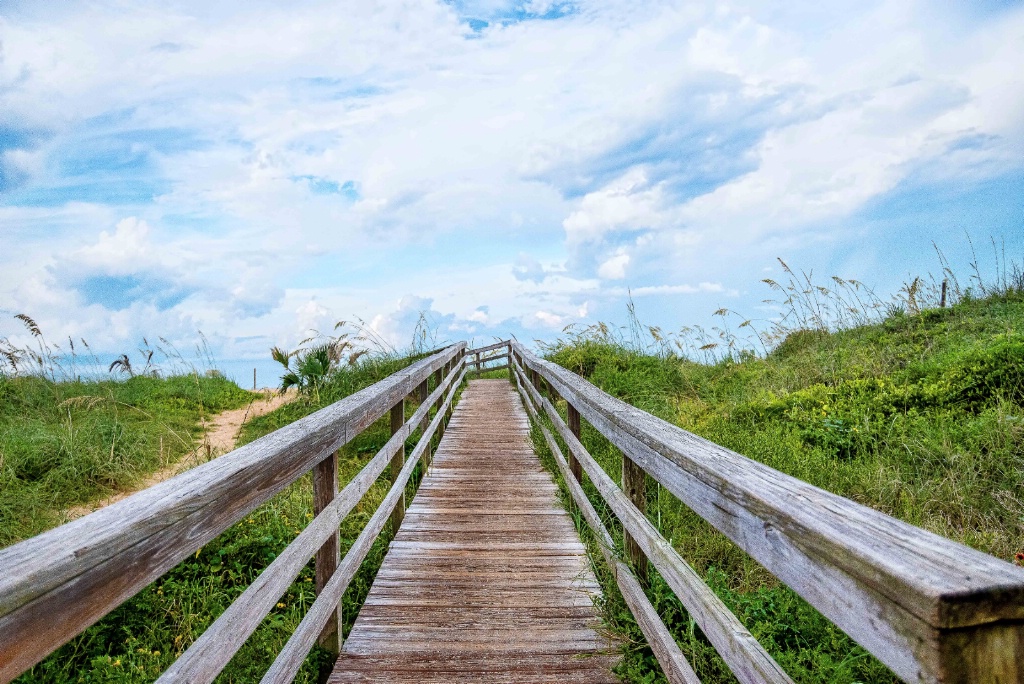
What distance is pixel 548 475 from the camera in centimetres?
609


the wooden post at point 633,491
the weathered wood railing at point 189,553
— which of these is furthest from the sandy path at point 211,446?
the wooden post at point 633,491

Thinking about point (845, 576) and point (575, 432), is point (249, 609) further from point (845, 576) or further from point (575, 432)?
point (575, 432)

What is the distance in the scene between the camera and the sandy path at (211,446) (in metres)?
6.33

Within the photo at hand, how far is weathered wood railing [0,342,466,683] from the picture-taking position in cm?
105

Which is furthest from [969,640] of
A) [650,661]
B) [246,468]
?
[650,661]

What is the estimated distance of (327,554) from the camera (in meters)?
2.93

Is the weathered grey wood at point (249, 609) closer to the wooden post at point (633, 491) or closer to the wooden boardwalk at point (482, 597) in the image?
the wooden boardwalk at point (482, 597)

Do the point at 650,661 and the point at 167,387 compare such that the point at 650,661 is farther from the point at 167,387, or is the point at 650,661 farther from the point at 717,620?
the point at 167,387

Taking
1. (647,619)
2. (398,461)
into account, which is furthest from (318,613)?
(398,461)

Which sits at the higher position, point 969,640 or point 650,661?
point 969,640

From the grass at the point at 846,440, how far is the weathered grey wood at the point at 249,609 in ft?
4.63

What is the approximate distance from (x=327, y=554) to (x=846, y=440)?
4.92 metres

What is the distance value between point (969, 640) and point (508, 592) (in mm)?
2908

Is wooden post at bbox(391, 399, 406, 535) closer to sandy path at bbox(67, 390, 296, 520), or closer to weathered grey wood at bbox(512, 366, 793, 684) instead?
sandy path at bbox(67, 390, 296, 520)
